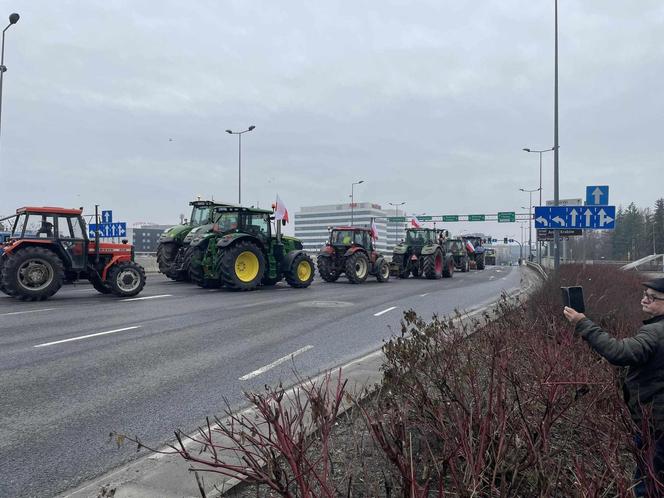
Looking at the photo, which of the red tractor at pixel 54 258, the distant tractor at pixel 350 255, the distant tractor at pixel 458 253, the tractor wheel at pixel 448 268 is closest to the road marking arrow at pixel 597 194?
the distant tractor at pixel 350 255

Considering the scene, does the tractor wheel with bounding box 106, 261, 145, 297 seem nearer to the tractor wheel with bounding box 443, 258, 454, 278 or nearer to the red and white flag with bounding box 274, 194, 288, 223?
the red and white flag with bounding box 274, 194, 288, 223

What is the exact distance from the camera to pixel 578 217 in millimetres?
15680

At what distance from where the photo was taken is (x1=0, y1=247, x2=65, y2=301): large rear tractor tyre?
1200 cm

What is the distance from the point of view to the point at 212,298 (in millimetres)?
13867

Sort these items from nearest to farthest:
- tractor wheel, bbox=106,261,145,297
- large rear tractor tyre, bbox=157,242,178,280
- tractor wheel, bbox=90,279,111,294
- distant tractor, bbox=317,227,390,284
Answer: tractor wheel, bbox=106,261,145,297 → tractor wheel, bbox=90,279,111,294 → large rear tractor tyre, bbox=157,242,178,280 → distant tractor, bbox=317,227,390,284

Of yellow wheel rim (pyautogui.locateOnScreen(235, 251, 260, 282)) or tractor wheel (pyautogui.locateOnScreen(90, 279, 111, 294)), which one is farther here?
yellow wheel rim (pyautogui.locateOnScreen(235, 251, 260, 282))

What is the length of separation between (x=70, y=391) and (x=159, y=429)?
1622 mm

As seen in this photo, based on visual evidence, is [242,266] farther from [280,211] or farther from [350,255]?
[350,255]

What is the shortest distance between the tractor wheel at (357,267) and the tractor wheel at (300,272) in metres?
2.34

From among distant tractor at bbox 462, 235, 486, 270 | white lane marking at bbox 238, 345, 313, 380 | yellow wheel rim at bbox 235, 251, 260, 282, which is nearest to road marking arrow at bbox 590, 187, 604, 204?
yellow wheel rim at bbox 235, 251, 260, 282

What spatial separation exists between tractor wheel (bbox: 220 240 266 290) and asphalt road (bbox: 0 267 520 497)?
6.28 ft

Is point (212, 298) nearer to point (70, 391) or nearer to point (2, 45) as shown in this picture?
point (70, 391)

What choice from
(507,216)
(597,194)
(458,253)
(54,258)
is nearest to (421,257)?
(458,253)

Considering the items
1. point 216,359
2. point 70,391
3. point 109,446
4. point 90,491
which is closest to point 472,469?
point 90,491
